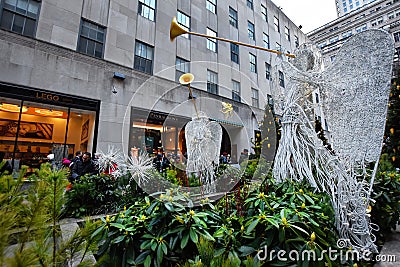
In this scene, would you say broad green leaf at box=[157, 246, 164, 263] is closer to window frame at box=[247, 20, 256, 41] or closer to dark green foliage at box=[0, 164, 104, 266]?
dark green foliage at box=[0, 164, 104, 266]

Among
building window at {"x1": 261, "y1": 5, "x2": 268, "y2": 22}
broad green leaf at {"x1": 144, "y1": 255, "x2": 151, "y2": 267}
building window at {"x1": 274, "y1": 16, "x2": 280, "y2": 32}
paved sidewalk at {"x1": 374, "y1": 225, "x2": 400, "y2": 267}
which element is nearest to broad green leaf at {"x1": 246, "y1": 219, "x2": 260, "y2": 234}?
broad green leaf at {"x1": 144, "y1": 255, "x2": 151, "y2": 267}

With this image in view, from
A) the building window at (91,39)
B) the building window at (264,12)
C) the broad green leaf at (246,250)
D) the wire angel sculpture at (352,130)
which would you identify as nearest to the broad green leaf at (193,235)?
the broad green leaf at (246,250)

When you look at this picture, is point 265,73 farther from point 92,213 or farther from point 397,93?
point 92,213

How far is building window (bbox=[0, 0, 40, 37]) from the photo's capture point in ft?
25.9

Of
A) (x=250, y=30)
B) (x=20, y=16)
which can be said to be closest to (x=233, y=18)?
(x=250, y=30)

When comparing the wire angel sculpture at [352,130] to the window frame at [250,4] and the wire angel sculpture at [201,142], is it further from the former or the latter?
the window frame at [250,4]

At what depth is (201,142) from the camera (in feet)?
11.8

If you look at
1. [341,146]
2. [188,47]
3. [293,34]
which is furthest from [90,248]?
[293,34]

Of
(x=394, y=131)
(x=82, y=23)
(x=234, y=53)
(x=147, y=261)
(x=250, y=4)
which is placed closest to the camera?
(x=147, y=261)

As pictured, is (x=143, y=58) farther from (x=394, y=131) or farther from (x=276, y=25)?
(x=276, y=25)

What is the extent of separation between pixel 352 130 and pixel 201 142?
2286 millimetres

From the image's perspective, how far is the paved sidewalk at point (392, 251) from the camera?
7.79 feet

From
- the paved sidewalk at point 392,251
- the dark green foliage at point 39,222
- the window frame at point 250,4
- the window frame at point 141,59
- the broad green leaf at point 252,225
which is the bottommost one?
the paved sidewalk at point 392,251

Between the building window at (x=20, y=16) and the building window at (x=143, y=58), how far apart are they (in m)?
4.60
